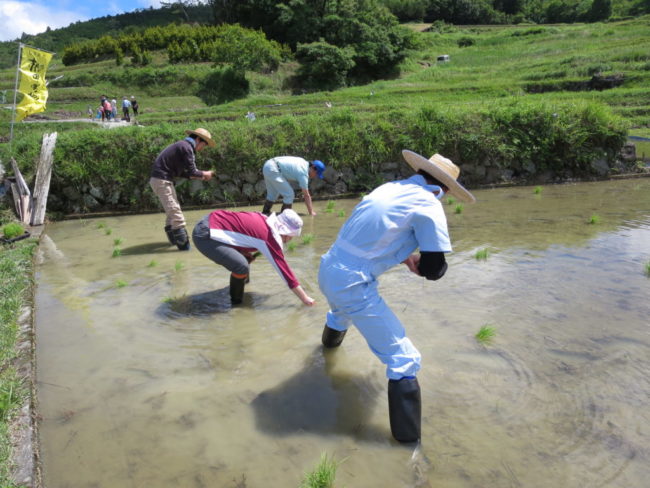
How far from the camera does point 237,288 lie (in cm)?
501

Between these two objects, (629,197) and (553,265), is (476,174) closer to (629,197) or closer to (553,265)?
(629,197)

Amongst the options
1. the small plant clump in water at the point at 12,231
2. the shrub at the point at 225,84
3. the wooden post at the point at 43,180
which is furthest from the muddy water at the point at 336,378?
the shrub at the point at 225,84

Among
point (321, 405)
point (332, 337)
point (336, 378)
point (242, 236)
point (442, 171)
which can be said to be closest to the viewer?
point (442, 171)

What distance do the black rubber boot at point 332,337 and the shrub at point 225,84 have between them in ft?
111

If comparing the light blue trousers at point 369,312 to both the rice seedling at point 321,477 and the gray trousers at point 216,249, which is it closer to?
the rice seedling at point 321,477

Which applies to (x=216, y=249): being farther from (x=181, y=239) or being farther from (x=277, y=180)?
(x=277, y=180)

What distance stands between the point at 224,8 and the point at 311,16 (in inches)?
560

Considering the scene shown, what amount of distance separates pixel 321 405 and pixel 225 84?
36.0 metres

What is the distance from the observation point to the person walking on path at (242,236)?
4500 mm

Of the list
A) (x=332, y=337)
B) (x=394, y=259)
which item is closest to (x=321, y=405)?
(x=332, y=337)

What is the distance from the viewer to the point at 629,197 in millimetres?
10258

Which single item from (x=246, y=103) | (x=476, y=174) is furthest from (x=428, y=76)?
(x=476, y=174)

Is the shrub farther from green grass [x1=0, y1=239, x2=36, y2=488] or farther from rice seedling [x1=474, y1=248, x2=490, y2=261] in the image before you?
rice seedling [x1=474, y1=248, x2=490, y2=261]

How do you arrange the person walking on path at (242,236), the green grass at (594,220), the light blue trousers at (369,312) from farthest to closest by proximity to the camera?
1. the green grass at (594,220)
2. the person walking on path at (242,236)
3. the light blue trousers at (369,312)
